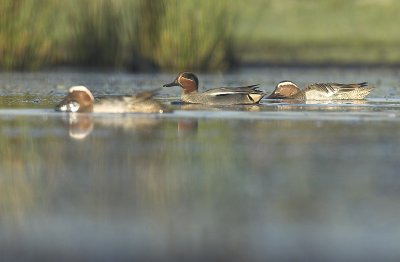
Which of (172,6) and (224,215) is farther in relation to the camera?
(172,6)

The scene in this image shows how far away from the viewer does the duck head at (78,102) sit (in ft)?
45.9

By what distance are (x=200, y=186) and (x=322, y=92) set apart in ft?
32.0

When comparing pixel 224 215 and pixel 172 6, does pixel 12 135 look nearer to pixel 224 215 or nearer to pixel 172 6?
pixel 224 215

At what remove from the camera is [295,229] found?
6.34 meters

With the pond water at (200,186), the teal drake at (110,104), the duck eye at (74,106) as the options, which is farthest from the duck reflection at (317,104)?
the duck eye at (74,106)

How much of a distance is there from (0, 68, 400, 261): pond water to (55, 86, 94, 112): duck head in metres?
0.23

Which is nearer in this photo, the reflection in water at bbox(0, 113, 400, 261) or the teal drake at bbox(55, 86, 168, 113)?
the reflection in water at bbox(0, 113, 400, 261)

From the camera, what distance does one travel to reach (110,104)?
45.5 ft

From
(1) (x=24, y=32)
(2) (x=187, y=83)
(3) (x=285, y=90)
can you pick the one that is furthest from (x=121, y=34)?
(2) (x=187, y=83)

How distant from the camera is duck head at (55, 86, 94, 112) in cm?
1398

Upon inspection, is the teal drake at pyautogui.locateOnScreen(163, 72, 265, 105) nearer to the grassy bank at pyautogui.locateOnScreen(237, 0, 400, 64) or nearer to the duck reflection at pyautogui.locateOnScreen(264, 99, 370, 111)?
the duck reflection at pyautogui.locateOnScreen(264, 99, 370, 111)

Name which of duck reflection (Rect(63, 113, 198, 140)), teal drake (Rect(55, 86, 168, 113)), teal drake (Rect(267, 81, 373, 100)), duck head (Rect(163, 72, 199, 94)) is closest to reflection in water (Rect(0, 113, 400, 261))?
duck reflection (Rect(63, 113, 198, 140))

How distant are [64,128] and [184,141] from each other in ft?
5.68

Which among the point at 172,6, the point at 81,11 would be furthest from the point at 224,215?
the point at 81,11
